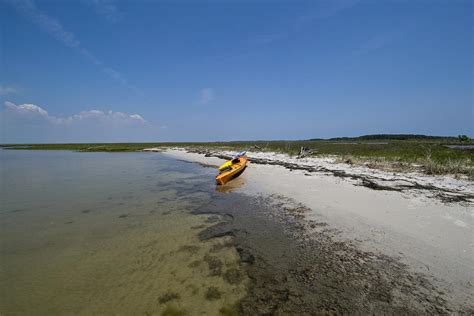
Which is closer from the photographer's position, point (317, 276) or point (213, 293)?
point (213, 293)

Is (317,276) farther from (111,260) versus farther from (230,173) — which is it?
(230,173)

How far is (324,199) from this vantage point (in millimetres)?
10820

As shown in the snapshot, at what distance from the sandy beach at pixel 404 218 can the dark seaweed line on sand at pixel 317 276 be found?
253 millimetres

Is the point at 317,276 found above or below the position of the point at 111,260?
above

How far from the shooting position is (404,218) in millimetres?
7992

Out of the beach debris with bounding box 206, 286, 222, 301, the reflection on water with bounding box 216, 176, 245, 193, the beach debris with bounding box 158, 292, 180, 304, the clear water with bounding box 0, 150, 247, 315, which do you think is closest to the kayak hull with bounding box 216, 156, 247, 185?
the reflection on water with bounding box 216, 176, 245, 193

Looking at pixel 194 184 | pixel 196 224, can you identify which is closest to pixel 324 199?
pixel 196 224

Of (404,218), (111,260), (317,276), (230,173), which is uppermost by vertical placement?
(230,173)

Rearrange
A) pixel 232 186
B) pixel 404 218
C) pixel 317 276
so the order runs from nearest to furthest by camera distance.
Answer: pixel 317 276, pixel 404 218, pixel 232 186

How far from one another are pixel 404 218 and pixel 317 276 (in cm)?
496

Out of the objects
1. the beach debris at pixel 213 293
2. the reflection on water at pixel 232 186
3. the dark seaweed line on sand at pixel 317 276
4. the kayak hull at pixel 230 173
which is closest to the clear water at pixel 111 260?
the beach debris at pixel 213 293

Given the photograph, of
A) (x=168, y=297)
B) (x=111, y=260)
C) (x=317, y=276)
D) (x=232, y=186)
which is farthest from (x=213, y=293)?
(x=232, y=186)

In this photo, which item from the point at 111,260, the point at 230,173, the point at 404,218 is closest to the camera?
the point at 111,260

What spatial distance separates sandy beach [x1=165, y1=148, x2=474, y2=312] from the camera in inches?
202
